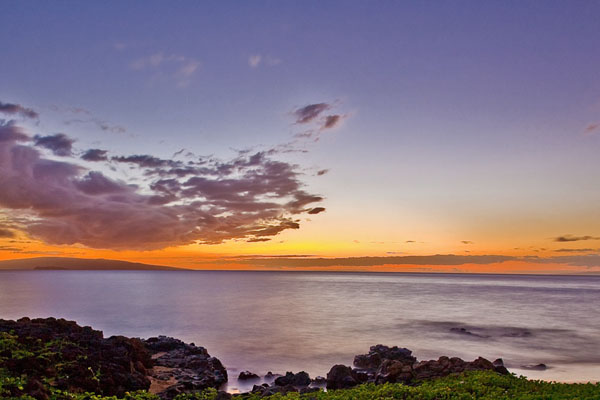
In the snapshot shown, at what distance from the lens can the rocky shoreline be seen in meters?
17.2

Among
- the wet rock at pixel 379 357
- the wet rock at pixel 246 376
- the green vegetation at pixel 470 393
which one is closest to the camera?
the green vegetation at pixel 470 393

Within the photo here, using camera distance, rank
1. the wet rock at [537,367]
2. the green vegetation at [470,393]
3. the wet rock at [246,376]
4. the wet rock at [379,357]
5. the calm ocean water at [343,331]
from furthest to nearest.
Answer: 1. the calm ocean water at [343,331]
2. the wet rock at [537,367]
3. the wet rock at [379,357]
4. the wet rock at [246,376]
5. the green vegetation at [470,393]

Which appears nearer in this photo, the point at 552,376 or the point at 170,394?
the point at 170,394

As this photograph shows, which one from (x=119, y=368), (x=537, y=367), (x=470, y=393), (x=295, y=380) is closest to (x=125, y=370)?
(x=119, y=368)

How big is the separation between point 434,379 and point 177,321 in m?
50.7

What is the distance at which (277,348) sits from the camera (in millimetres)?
41000

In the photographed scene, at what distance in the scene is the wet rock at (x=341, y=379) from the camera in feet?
77.5

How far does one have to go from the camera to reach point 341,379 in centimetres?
2375

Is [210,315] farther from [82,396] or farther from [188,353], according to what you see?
[82,396]

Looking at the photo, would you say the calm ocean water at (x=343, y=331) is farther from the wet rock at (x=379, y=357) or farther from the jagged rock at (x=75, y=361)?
the jagged rock at (x=75, y=361)

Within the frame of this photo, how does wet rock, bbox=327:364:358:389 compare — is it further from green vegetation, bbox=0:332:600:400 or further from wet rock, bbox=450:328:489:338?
wet rock, bbox=450:328:489:338

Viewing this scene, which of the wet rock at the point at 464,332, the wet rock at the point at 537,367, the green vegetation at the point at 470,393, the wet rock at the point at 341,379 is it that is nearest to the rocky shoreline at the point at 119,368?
the wet rock at the point at 341,379

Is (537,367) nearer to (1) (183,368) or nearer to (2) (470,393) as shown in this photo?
(2) (470,393)

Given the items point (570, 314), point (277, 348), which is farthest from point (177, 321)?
point (570, 314)
